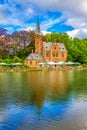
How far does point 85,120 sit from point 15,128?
4.18 meters

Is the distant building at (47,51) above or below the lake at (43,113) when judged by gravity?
above

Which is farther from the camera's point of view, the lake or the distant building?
the distant building

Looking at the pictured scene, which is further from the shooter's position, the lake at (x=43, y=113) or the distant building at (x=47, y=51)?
the distant building at (x=47, y=51)

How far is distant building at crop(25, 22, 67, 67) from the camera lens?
90312 millimetres

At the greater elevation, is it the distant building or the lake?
the distant building

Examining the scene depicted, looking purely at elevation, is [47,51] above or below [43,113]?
above

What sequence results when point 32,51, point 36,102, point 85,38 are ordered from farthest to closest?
point 85,38, point 32,51, point 36,102

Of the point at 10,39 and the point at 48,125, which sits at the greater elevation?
the point at 10,39

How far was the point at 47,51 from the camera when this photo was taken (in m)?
91.2

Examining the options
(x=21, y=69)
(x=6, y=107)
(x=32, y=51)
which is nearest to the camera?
(x=6, y=107)

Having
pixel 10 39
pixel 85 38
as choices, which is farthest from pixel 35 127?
pixel 85 38

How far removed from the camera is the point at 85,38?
115m

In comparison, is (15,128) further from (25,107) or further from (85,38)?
(85,38)

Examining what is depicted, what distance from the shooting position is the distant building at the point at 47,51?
90.3 metres
